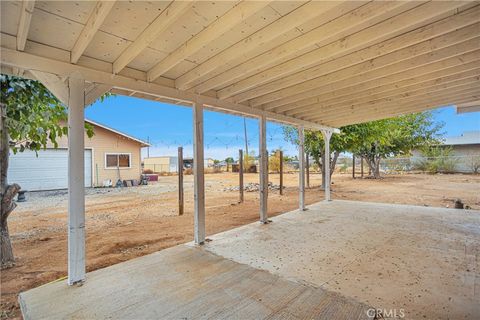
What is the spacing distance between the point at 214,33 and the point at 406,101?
4.28 m

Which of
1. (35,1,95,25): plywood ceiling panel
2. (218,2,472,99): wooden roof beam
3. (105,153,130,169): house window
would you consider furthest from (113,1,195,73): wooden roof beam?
(105,153,130,169): house window

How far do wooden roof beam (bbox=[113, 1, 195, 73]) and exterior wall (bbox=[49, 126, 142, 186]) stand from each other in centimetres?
1141

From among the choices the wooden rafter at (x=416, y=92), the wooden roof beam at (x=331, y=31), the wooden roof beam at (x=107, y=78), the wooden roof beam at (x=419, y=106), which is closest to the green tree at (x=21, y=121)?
the wooden roof beam at (x=107, y=78)

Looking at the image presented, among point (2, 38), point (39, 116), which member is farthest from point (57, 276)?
point (2, 38)

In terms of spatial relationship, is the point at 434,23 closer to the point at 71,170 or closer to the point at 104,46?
the point at 104,46

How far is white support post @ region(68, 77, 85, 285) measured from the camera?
2.35 meters

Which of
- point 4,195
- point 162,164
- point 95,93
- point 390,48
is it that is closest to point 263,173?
point 390,48

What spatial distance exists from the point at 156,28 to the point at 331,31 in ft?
4.84

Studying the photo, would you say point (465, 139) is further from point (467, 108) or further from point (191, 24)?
point (191, 24)

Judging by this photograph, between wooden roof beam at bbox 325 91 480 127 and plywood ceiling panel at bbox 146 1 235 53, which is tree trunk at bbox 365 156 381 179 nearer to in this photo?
wooden roof beam at bbox 325 91 480 127

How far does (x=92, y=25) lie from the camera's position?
1816 mm

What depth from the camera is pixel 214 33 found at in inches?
78.7

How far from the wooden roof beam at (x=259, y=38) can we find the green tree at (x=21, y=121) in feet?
4.48

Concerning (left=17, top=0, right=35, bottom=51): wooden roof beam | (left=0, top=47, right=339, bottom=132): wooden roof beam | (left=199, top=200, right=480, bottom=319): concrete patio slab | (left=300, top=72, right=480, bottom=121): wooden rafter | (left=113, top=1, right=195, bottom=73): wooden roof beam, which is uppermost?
(left=300, top=72, right=480, bottom=121): wooden rafter
